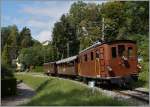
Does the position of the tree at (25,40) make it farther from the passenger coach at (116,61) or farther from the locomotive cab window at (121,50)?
the locomotive cab window at (121,50)

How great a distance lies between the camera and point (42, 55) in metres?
86.4

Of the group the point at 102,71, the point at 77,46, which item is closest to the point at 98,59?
the point at 102,71

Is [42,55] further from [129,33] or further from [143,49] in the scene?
[143,49]

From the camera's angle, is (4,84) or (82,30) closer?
(4,84)

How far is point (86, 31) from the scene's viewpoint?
7100 cm

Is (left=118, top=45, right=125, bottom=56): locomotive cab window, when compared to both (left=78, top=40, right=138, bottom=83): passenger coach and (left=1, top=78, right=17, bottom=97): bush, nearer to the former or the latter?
(left=78, top=40, right=138, bottom=83): passenger coach

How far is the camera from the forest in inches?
1547

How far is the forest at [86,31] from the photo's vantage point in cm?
3928

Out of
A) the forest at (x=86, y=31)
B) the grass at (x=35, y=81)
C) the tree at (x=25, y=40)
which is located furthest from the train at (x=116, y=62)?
the tree at (x=25, y=40)

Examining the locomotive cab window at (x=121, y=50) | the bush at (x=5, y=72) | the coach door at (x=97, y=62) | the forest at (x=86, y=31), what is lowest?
the bush at (x=5, y=72)

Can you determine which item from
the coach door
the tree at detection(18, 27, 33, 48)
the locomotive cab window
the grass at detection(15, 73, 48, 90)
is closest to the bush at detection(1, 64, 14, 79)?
the grass at detection(15, 73, 48, 90)

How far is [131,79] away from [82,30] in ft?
166

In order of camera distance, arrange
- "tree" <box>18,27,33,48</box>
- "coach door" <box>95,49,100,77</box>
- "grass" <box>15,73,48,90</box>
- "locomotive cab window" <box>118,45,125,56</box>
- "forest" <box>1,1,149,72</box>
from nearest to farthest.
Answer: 1. "locomotive cab window" <box>118,45,125,56</box>
2. "coach door" <box>95,49,100,77</box>
3. "forest" <box>1,1,149,72</box>
4. "grass" <box>15,73,48,90</box>
5. "tree" <box>18,27,33,48</box>

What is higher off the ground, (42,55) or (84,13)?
(84,13)
